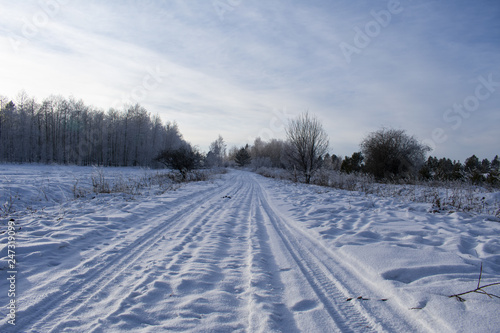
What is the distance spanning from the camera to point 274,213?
310 inches

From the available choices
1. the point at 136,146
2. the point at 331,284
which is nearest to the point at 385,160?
the point at 331,284

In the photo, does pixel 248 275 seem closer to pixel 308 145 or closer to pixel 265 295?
pixel 265 295

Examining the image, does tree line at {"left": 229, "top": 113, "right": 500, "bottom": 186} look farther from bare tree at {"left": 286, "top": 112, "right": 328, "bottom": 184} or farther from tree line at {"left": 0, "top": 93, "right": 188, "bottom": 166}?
tree line at {"left": 0, "top": 93, "right": 188, "bottom": 166}

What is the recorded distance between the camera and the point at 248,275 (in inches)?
125

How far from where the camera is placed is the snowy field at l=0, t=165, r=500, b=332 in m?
2.17

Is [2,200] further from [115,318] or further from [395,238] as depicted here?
[395,238]

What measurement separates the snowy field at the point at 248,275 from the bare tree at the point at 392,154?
28.6 m

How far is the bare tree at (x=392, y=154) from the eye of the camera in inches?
1241

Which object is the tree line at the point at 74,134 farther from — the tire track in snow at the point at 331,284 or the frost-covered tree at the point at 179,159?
the tire track in snow at the point at 331,284

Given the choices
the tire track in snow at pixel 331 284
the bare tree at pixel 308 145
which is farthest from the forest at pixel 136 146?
the tire track in snow at pixel 331 284

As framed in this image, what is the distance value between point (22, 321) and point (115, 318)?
78cm

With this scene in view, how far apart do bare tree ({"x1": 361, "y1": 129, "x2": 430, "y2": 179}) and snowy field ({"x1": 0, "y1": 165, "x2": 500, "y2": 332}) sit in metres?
28.6

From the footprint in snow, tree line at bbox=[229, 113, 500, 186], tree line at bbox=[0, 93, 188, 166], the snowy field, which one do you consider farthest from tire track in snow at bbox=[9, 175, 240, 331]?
tree line at bbox=[0, 93, 188, 166]

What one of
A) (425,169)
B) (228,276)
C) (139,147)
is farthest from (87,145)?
(425,169)
